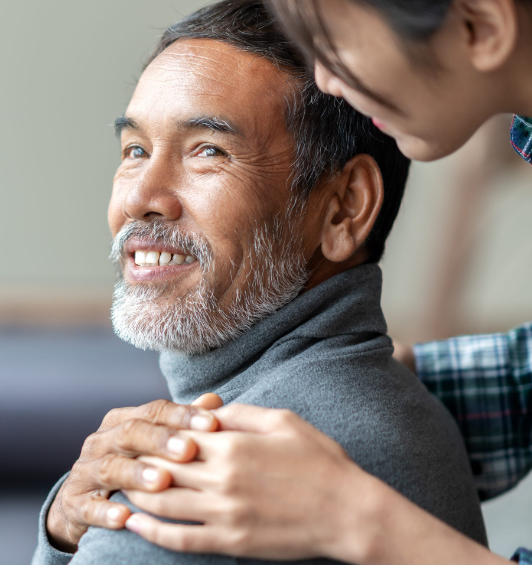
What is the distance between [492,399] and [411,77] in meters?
0.99

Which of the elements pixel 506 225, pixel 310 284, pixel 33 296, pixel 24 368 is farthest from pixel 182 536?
pixel 506 225

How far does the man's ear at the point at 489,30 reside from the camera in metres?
0.81

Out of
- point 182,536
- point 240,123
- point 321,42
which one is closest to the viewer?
point 182,536

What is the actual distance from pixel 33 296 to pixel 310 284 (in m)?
2.83

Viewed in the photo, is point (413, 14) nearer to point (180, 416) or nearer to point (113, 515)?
point (180, 416)

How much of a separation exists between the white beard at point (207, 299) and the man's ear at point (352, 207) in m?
0.07

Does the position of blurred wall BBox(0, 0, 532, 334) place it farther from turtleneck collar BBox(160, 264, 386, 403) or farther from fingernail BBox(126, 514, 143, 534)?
fingernail BBox(126, 514, 143, 534)

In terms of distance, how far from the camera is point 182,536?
792mm

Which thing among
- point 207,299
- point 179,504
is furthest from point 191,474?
point 207,299

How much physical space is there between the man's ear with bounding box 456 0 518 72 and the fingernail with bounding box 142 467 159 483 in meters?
0.66

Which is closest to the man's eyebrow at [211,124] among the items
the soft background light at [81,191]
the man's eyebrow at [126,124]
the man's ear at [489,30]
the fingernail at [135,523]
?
the man's eyebrow at [126,124]

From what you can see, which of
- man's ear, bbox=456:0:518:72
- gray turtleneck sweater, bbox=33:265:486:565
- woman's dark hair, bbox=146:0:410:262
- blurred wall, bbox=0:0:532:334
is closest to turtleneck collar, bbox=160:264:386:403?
gray turtleneck sweater, bbox=33:265:486:565

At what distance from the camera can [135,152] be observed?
4.26ft

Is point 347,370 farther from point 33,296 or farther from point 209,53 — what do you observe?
point 33,296
